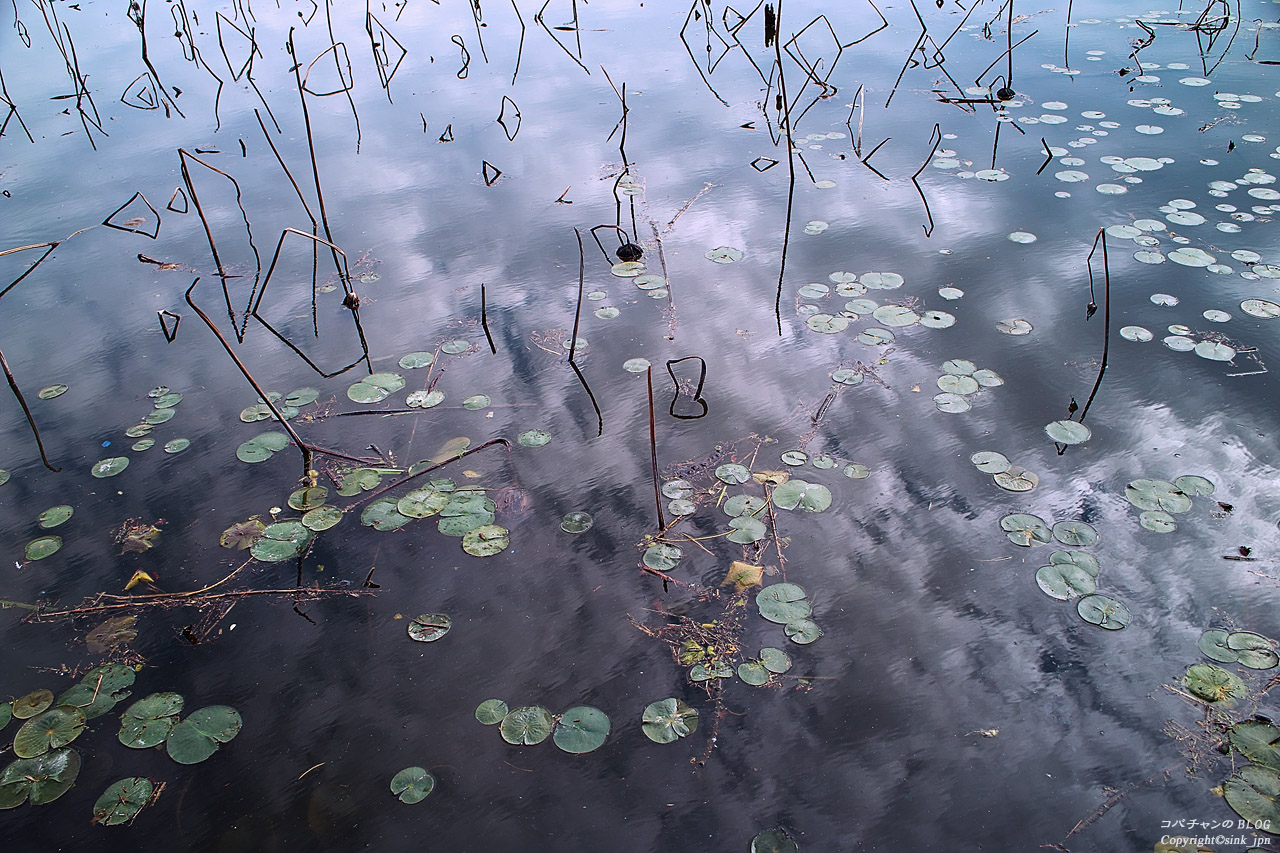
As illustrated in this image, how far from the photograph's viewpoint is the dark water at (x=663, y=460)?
1.44 m

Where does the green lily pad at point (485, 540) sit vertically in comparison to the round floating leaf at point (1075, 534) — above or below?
above

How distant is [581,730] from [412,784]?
1.05 ft

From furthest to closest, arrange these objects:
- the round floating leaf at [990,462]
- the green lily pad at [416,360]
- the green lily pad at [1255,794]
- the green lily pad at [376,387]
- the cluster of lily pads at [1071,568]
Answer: the green lily pad at [416,360], the green lily pad at [376,387], the round floating leaf at [990,462], the cluster of lily pads at [1071,568], the green lily pad at [1255,794]

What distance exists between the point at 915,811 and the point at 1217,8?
21.2 ft

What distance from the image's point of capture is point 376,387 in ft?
8.00

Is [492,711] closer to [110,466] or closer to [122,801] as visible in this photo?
[122,801]

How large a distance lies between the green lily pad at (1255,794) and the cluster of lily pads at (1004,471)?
74 centimetres

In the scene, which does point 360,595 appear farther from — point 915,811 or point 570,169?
point 570,169

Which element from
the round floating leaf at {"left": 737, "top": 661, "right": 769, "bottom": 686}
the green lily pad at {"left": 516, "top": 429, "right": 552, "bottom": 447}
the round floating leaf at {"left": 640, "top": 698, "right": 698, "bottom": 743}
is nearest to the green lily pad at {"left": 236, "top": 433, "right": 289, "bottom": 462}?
the green lily pad at {"left": 516, "top": 429, "right": 552, "bottom": 447}

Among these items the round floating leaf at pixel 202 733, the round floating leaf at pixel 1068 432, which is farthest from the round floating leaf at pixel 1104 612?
the round floating leaf at pixel 202 733

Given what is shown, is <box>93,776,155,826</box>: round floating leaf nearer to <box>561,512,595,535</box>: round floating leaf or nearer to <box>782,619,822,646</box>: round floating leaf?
<box>561,512,595,535</box>: round floating leaf

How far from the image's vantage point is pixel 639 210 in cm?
341

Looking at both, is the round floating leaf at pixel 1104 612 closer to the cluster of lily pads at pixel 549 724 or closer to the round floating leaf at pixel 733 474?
the round floating leaf at pixel 733 474

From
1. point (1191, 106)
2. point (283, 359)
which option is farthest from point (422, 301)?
point (1191, 106)
